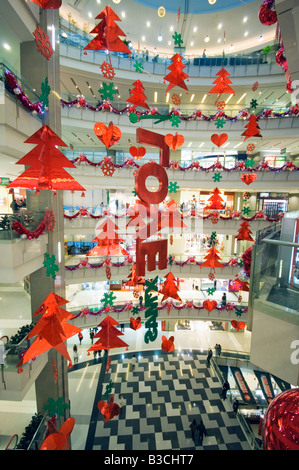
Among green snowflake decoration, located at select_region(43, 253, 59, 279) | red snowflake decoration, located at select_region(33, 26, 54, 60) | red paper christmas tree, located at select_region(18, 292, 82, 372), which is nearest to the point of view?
red paper christmas tree, located at select_region(18, 292, 82, 372)

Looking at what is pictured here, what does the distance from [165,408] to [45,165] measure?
12.1m

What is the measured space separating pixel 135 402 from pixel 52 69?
14.2 meters

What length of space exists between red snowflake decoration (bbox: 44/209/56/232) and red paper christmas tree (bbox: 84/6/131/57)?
459 centimetres

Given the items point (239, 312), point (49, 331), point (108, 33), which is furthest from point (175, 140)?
point (239, 312)

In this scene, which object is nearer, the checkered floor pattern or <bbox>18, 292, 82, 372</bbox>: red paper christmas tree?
<bbox>18, 292, 82, 372</bbox>: red paper christmas tree

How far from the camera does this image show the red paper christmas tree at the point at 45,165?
336 centimetres

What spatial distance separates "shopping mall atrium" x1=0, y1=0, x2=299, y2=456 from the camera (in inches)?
166

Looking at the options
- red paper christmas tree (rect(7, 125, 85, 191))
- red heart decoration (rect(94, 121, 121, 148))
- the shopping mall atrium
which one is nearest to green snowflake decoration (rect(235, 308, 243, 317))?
the shopping mall atrium

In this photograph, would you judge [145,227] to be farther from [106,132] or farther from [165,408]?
[165,408]

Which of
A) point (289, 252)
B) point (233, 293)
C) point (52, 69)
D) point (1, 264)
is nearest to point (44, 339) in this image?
point (1, 264)

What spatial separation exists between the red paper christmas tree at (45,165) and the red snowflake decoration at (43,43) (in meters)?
4.93

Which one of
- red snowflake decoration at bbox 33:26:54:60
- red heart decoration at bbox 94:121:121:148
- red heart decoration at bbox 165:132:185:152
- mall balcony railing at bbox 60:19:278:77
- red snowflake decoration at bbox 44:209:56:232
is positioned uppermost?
mall balcony railing at bbox 60:19:278:77

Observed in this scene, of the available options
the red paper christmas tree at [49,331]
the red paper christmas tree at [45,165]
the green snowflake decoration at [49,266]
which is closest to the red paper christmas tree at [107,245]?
the green snowflake decoration at [49,266]

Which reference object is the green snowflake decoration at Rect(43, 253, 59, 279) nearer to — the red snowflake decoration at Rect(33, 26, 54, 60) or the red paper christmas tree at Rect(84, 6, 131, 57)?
the red paper christmas tree at Rect(84, 6, 131, 57)
